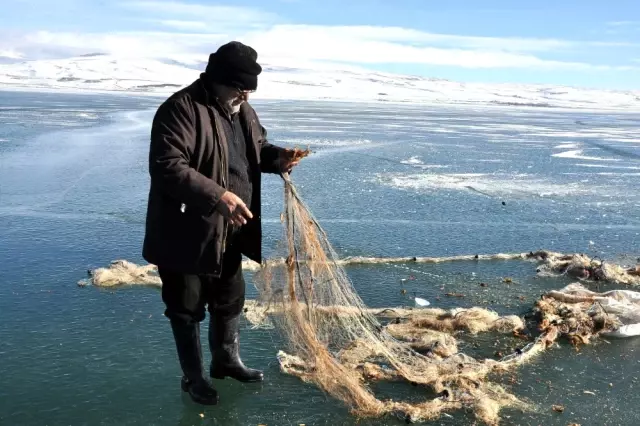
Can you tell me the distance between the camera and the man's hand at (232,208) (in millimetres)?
2758

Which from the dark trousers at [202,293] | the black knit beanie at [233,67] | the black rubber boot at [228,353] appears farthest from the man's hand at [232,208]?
the black rubber boot at [228,353]

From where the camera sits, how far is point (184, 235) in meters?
2.93

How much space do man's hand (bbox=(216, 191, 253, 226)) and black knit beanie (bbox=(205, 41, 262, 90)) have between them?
551 mm

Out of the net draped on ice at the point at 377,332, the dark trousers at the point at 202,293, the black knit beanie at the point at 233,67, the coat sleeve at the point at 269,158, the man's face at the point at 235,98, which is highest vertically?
the black knit beanie at the point at 233,67

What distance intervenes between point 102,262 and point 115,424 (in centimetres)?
296

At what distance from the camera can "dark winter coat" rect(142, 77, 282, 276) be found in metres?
2.76

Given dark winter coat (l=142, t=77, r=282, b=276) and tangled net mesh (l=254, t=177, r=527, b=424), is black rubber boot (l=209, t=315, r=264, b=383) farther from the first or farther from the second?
dark winter coat (l=142, t=77, r=282, b=276)

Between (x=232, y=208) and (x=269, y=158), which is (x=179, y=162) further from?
(x=269, y=158)

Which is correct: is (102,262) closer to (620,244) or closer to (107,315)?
(107,315)

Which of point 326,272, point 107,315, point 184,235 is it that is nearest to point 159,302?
point 107,315

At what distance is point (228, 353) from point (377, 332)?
2.89ft

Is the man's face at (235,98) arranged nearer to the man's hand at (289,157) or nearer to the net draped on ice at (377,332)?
the man's hand at (289,157)

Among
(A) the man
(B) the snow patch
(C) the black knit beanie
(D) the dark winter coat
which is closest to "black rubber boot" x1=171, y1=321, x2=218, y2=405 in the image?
(A) the man

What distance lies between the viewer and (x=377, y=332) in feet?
12.2
